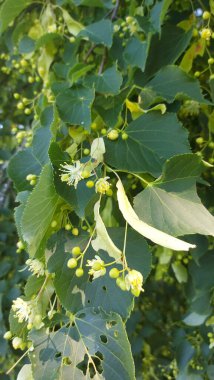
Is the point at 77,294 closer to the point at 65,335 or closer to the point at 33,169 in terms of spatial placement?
the point at 65,335

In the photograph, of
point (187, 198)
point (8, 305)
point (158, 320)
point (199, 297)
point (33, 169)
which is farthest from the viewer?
point (158, 320)

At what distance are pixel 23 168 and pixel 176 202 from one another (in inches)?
15.6

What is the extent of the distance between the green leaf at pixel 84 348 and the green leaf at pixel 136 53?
23.4 inches

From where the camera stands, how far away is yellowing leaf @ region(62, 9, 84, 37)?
1339 mm

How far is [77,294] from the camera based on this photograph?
868 mm

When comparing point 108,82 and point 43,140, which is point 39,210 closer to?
point 43,140

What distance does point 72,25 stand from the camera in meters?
1.35

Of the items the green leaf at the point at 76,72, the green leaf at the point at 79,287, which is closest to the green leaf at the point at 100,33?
the green leaf at the point at 76,72

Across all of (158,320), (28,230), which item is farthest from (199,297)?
(158,320)

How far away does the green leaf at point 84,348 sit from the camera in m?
0.79

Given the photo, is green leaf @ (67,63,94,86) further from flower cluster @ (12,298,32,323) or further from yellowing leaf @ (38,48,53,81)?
flower cluster @ (12,298,32,323)

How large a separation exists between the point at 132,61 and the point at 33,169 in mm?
359

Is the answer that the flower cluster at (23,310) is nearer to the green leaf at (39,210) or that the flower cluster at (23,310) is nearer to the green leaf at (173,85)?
the green leaf at (39,210)

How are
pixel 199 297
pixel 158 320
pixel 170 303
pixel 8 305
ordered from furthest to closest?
1. pixel 170 303
2. pixel 158 320
3. pixel 8 305
4. pixel 199 297
